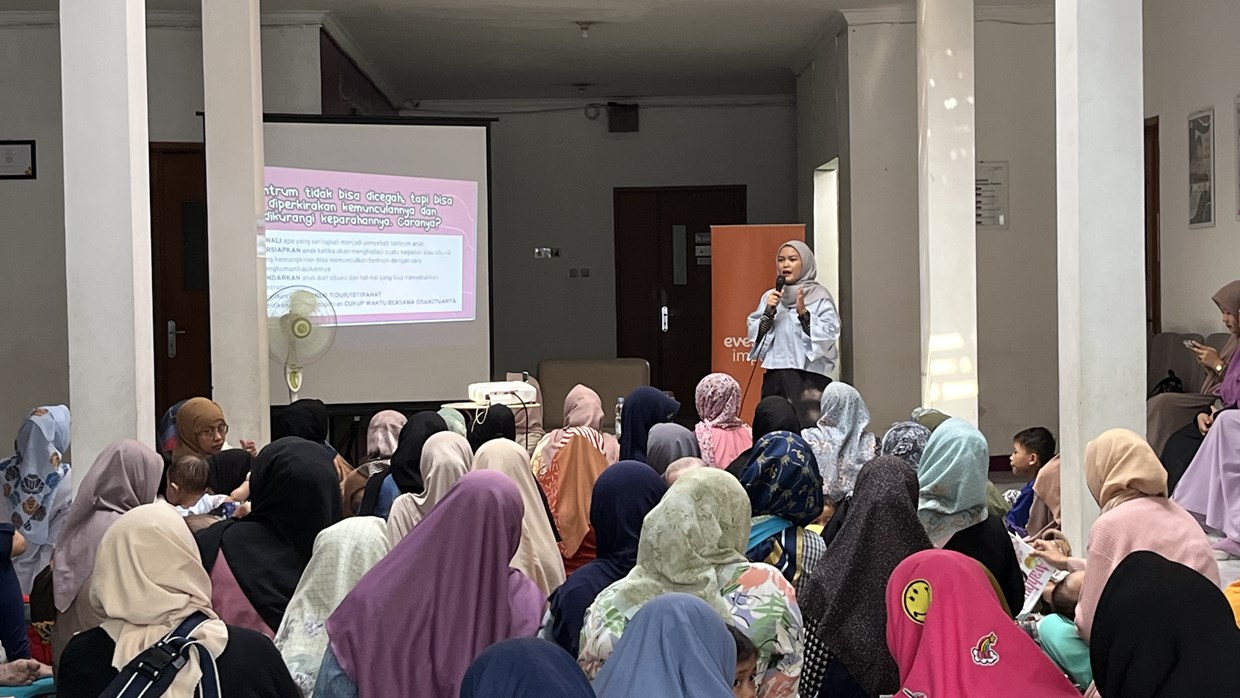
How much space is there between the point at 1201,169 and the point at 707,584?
6.46 meters

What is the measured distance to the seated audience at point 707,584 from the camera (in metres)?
2.73

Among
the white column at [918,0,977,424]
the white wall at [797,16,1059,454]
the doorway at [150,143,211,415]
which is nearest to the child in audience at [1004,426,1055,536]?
the white column at [918,0,977,424]

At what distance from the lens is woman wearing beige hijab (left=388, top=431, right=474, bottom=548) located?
370 centimetres

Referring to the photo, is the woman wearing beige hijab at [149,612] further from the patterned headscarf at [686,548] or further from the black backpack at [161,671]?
the patterned headscarf at [686,548]

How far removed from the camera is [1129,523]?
128 inches

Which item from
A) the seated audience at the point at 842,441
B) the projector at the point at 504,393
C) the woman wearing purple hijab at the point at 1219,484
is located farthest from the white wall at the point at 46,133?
the woman wearing purple hijab at the point at 1219,484

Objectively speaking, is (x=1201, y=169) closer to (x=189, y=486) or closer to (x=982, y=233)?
(x=982, y=233)

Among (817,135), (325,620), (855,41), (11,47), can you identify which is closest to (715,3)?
(855,41)

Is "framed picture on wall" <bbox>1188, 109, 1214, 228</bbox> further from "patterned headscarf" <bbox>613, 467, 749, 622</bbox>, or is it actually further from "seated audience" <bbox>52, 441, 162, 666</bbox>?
"seated audience" <bbox>52, 441, 162, 666</bbox>

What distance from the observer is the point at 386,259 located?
28.1 feet

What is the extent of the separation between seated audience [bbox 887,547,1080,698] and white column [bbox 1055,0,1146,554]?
2.64m

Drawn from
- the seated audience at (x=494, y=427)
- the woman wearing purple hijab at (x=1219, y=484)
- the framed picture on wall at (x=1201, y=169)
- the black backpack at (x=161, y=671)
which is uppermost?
the framed picture on wall at (x=1201, y=169)

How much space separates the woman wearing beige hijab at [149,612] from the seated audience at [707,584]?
68 cm

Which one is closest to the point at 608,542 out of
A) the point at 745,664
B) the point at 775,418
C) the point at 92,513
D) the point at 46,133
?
the point at 745,664
